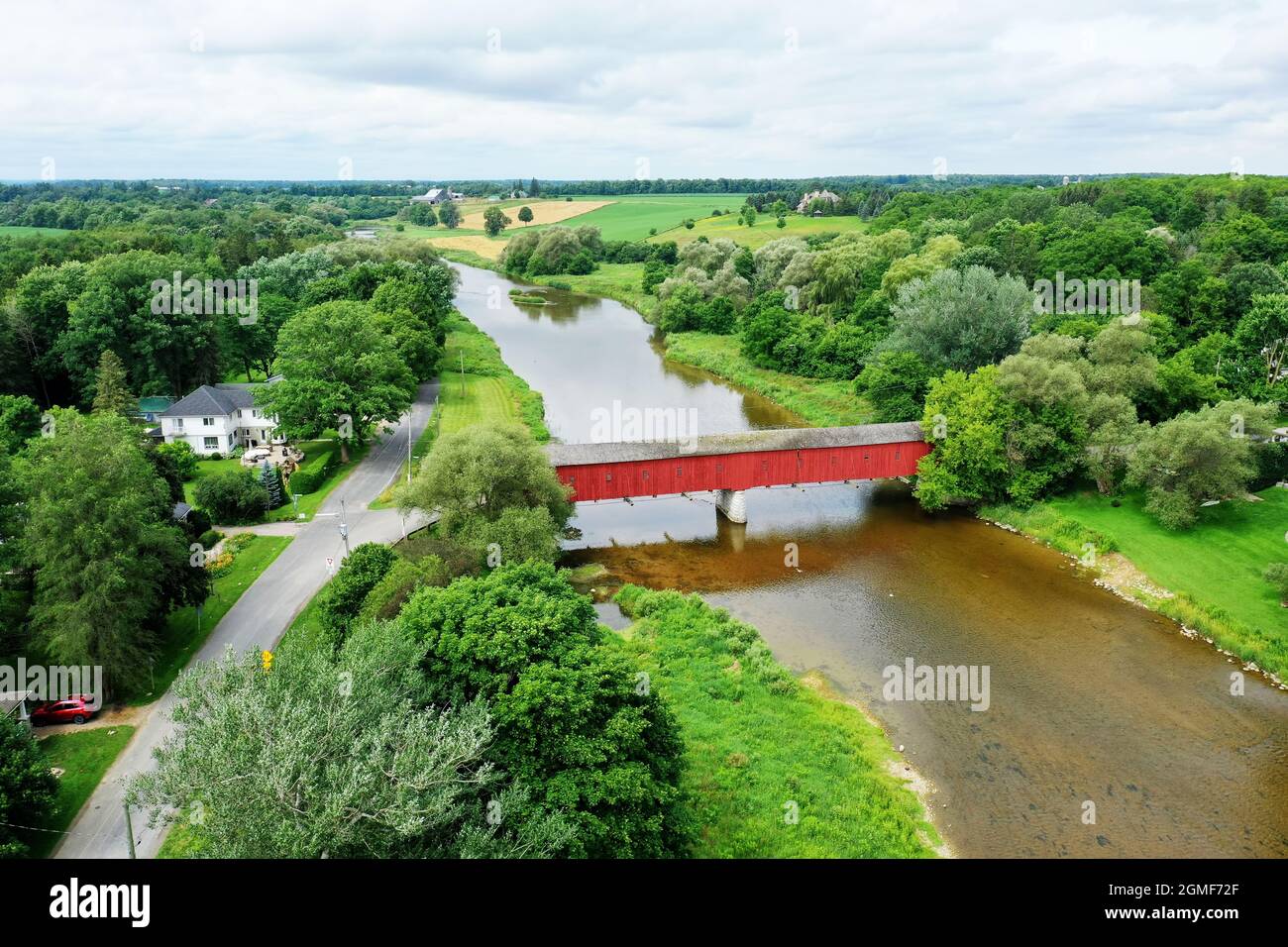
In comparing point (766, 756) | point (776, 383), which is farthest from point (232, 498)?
point (776, 383)

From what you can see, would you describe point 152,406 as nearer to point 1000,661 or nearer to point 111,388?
point 111,388

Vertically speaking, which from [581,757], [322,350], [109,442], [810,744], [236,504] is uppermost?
[322,350]

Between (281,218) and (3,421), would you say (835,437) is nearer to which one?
(3,421)

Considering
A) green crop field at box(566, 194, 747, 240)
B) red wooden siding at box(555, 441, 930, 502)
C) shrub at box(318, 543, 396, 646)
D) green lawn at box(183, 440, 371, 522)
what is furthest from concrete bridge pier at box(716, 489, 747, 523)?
green crop field at box(566, 194, 747, 240)

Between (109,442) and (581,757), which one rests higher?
(109,442)

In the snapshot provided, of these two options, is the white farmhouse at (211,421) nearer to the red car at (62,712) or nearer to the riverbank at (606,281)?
the red car at (62,712)

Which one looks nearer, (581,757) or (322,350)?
(581,757)
